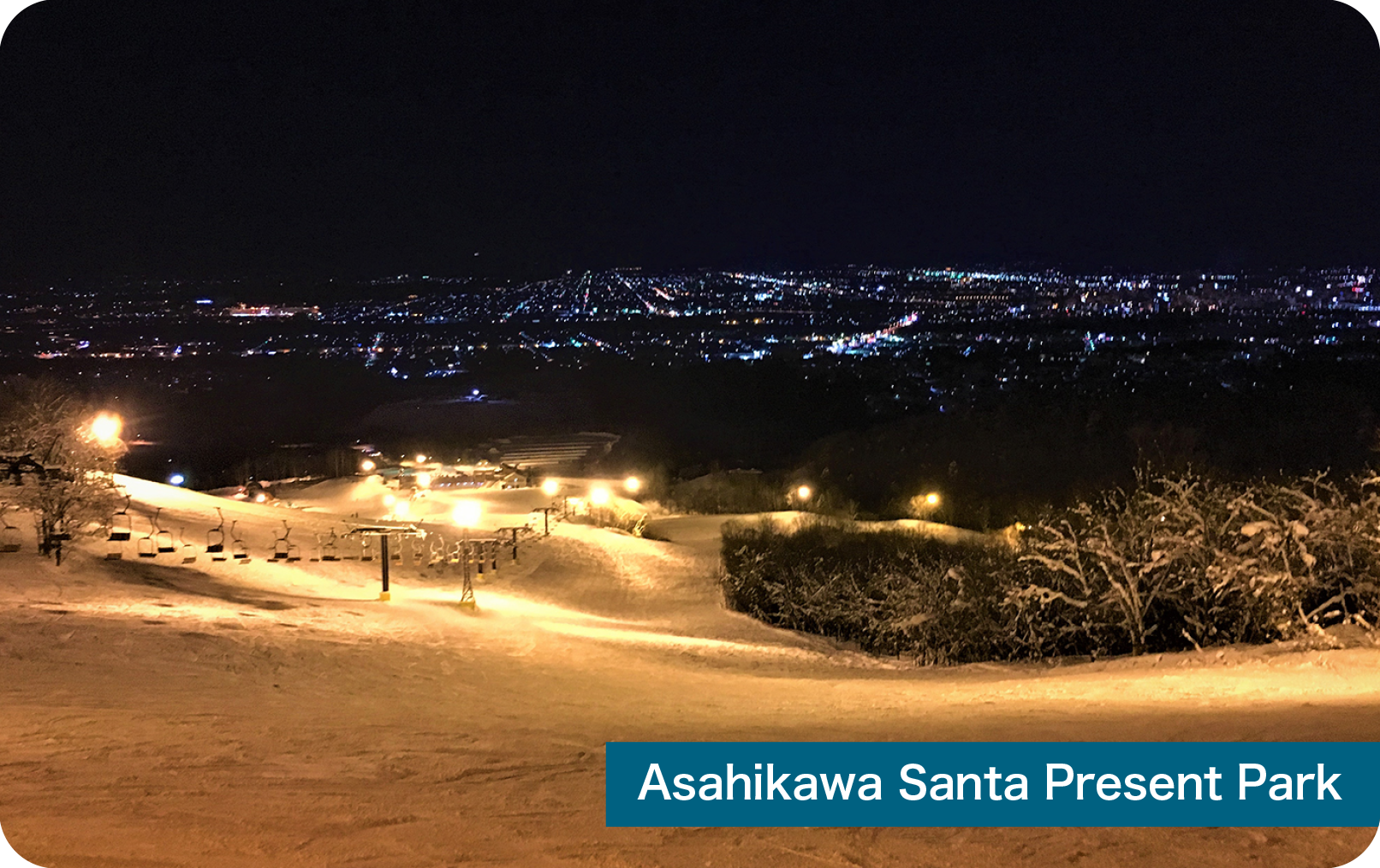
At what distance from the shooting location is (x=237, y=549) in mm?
19719

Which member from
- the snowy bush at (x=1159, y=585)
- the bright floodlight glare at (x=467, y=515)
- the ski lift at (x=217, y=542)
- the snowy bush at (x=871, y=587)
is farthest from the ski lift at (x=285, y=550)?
the snowy bush at (x=1159, y=585)

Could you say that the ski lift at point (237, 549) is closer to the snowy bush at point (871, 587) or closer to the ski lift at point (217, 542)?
the ski lift at point (217, 542)

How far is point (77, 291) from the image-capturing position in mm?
81938

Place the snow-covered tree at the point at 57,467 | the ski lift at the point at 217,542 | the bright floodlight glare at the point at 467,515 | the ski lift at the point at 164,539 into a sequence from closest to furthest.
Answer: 1. the snow-covered tree at the point at 57,467
2. the ski lift at the point at 164,539
3. the ski lift at the point at 217,542
4. the bright floodlight glare at the point at 467,515

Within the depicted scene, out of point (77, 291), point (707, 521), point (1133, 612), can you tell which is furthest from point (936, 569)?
point (77, 291)

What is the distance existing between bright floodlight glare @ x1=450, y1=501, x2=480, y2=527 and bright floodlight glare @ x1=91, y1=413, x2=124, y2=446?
28.3 ft

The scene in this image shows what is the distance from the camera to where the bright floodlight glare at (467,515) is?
2681cm

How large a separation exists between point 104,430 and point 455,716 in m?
12.9

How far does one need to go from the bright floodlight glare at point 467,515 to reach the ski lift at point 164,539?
7206 mm

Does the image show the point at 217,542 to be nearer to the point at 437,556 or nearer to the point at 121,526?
the point at 121,526

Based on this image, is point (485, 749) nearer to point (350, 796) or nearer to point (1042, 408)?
point (350, 796)

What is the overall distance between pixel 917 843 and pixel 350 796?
2.98 metres

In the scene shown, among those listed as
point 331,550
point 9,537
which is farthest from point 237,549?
point 9,537

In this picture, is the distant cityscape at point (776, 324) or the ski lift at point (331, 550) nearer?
the ski lift at point (331, 550)
